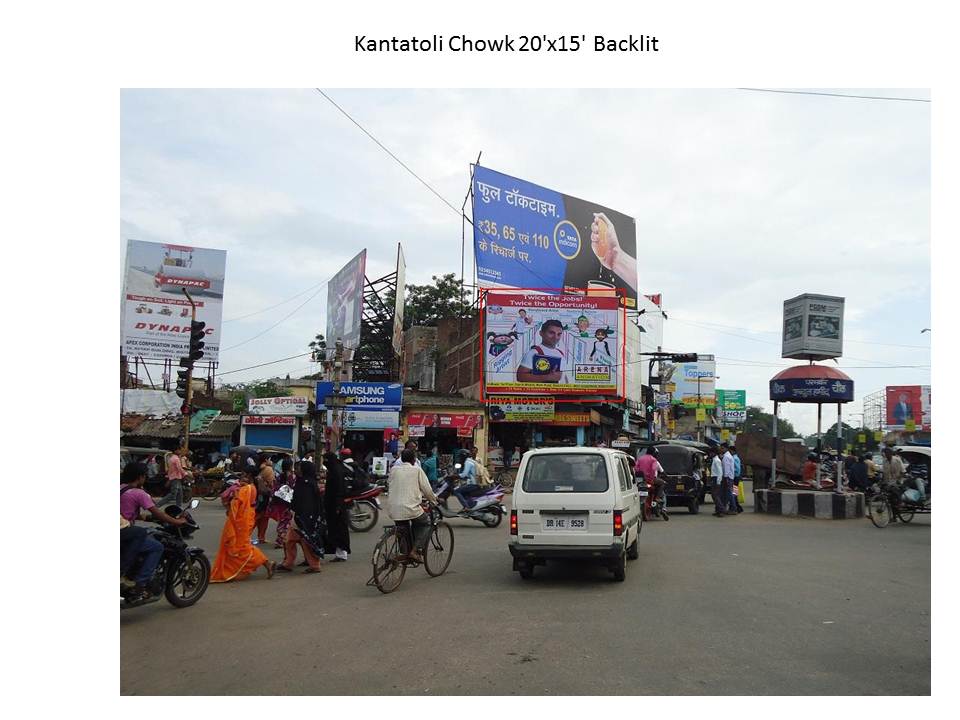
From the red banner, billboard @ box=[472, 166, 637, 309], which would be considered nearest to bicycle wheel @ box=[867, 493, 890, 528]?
the red banner

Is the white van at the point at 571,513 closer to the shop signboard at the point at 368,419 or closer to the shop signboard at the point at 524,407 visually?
the shop signboard at the point at 368,419

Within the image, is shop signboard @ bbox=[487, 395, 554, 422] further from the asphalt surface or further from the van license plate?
the van license plate

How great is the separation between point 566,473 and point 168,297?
28757 millimetres

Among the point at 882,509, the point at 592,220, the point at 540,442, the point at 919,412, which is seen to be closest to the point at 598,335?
the point at 540,442

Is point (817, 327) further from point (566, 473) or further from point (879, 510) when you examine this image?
point (566, 473)

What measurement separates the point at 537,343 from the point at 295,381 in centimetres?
1626

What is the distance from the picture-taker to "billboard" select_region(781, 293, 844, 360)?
1822cm

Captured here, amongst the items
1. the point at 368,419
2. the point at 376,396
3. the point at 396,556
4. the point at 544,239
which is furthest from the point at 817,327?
the point at 544,239

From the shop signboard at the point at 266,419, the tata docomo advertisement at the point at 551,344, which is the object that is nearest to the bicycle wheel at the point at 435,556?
the tata docomo advertisement at the point at 551,344

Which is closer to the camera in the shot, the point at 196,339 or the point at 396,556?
the point at 396,556

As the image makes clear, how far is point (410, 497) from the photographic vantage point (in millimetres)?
9000

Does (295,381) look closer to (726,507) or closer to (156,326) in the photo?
(156,326)

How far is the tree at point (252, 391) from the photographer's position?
44.2 metres

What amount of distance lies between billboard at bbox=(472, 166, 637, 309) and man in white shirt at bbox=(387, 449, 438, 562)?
2865 centimetres
